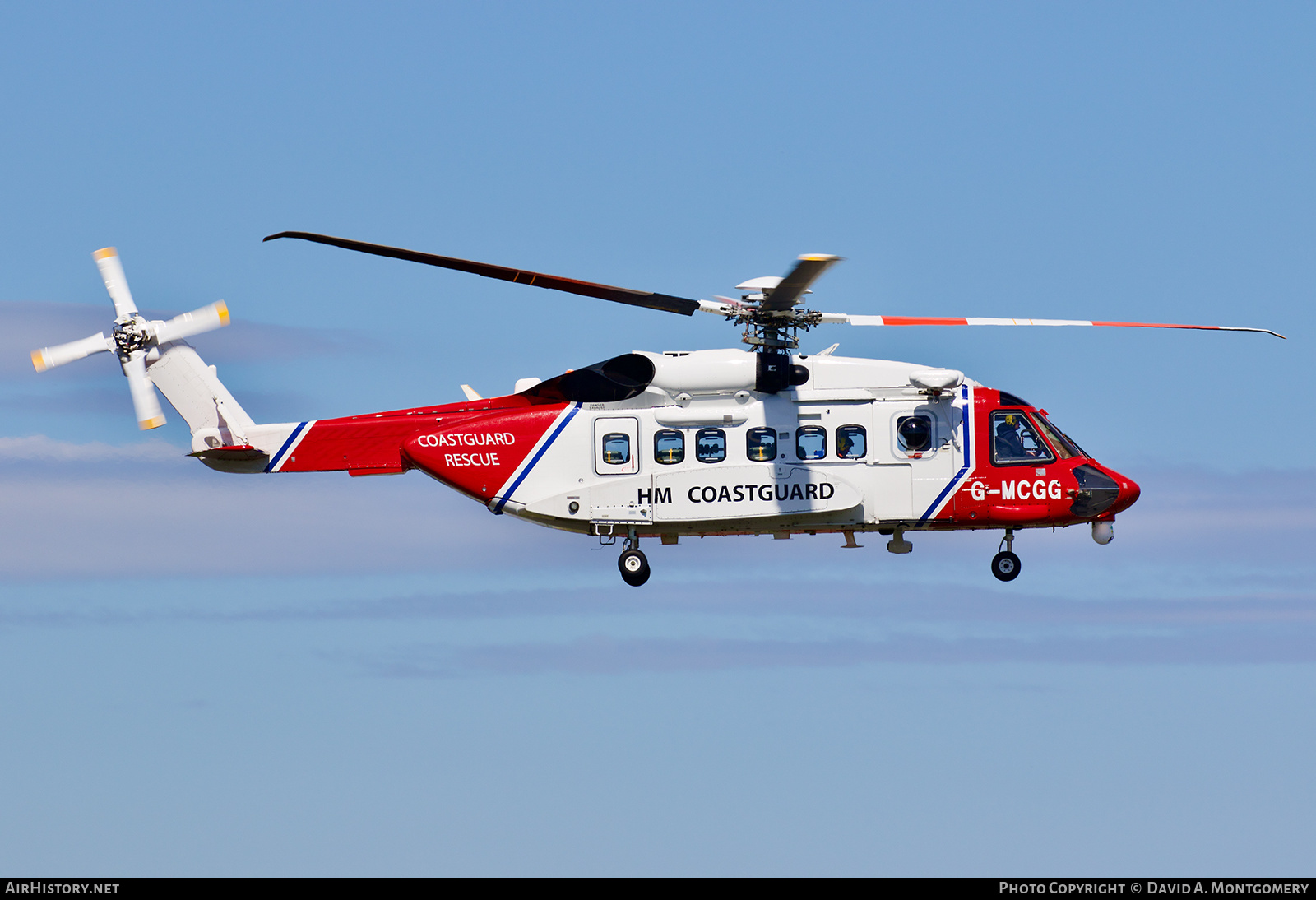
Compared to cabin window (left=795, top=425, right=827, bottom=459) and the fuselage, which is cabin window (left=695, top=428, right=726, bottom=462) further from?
cabin window (left=795, top=425, right=827, bottom=459)

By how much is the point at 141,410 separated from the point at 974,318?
57.8 feet

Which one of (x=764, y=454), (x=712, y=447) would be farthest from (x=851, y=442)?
(x=712, y=447)

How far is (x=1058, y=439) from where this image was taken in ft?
116

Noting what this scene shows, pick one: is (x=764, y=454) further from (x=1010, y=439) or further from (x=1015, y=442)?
(x=1015, y=442)

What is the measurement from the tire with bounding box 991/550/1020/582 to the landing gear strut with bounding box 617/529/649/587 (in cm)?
747

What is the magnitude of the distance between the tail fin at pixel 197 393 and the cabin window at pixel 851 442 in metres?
12.6

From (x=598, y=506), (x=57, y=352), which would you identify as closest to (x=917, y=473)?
(x=598, y=506)

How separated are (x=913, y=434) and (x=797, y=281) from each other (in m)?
5.33

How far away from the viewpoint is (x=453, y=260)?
30172 millimetres

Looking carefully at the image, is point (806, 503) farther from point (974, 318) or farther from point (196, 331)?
point (196, 331)

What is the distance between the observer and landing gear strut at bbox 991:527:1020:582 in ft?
116

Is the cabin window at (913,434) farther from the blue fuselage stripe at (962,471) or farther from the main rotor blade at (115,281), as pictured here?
the main rotor blade at (115,281)

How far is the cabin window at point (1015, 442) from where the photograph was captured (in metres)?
34.9
